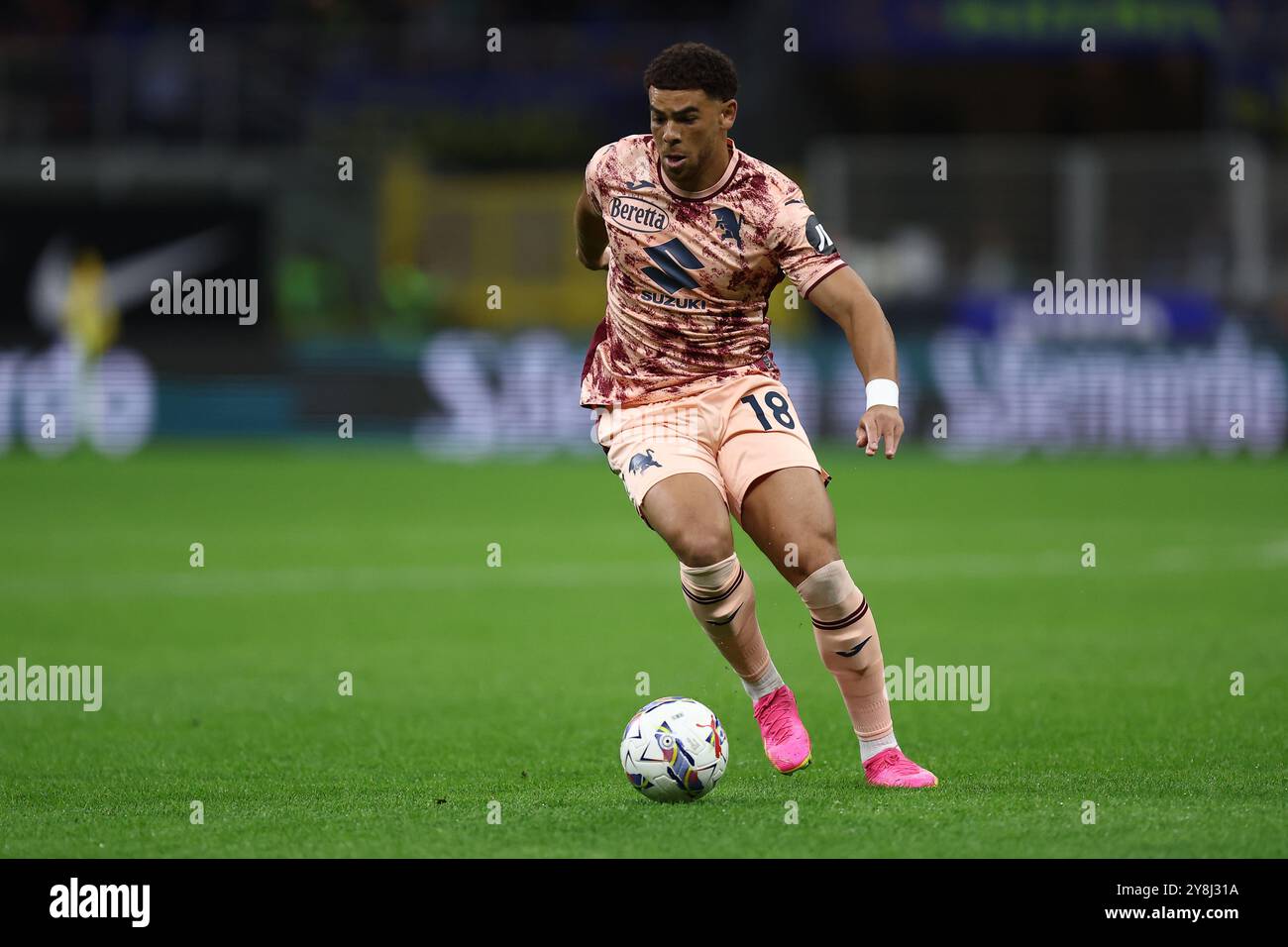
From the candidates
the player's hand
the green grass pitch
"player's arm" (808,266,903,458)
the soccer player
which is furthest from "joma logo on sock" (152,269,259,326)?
the player's hand

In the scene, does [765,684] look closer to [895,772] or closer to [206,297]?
[895,772]

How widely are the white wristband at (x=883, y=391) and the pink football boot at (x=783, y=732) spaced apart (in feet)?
3.59

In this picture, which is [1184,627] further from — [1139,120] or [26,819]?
[1139,120]

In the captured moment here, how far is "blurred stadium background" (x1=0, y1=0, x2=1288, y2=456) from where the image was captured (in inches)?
850

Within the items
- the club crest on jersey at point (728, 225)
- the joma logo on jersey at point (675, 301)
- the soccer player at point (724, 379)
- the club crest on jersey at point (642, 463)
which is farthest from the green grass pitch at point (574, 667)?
the club crest on jersey at point (728, 225)

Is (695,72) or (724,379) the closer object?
(695,72)

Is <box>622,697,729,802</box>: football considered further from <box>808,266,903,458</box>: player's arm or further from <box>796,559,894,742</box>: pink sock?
<box>808,266,903,458</box>: player's arm

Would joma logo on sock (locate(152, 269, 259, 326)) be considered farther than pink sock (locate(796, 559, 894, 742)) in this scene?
Yes

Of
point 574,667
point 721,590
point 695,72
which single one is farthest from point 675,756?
point 574,667

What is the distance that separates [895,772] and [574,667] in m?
3.46

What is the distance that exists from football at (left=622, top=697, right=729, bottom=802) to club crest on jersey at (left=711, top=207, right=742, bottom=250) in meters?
1.55

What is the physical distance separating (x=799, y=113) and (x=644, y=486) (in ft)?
74.4

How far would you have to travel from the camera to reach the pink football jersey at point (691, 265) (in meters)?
6.44
